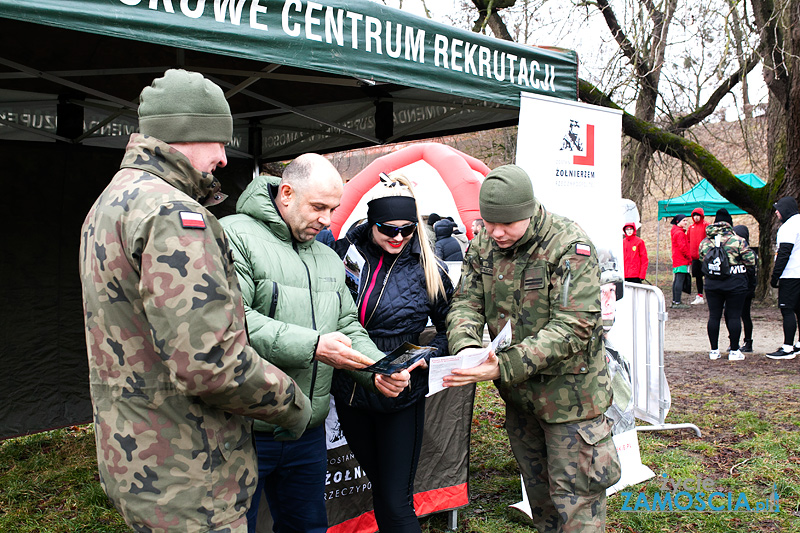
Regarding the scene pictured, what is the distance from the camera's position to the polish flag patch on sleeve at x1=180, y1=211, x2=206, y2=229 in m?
1.44

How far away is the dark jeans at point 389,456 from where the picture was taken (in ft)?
8.22

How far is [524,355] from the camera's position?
235 cm

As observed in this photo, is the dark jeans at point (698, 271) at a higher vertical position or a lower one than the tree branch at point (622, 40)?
lower

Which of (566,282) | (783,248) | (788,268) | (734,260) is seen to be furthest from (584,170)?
(788,268)

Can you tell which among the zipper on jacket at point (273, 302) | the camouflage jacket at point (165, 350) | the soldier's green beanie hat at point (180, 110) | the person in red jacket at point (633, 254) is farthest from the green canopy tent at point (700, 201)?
the camouflage jacket at point (165, 350)

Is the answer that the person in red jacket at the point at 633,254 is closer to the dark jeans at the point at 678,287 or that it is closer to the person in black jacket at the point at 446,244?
the dark jeans at the point at 678,287

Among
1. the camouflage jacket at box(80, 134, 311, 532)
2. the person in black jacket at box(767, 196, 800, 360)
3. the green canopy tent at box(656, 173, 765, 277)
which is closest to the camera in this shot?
the camouflage jacket at box(80, 134, 311, 532)

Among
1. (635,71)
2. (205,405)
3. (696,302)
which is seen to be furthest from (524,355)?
(696,302)

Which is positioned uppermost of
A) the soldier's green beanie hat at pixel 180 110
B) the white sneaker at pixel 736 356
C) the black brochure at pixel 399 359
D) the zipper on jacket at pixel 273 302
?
the soldier's green beanie hat at pixel 180 110

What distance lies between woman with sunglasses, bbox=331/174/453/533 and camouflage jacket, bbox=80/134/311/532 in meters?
1.00

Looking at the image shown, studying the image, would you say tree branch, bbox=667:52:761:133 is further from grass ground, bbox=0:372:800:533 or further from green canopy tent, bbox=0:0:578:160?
green canopy tent, bbox=0:0:578:160

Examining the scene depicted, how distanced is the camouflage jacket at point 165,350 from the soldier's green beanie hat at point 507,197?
1.18 metres

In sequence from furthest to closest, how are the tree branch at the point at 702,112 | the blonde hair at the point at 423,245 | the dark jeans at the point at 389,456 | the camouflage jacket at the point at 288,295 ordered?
the tree branch at the point at 702,112 → the blonde hair at the point at 423,245 → the dark jeans at the point at 389,456 → the camouflage jacket at the point at 288,295

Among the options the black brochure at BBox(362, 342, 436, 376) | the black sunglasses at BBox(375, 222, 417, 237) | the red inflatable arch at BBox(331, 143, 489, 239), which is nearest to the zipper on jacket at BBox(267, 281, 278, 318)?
the black brochure at BBox(362, 342, 436, 376)
